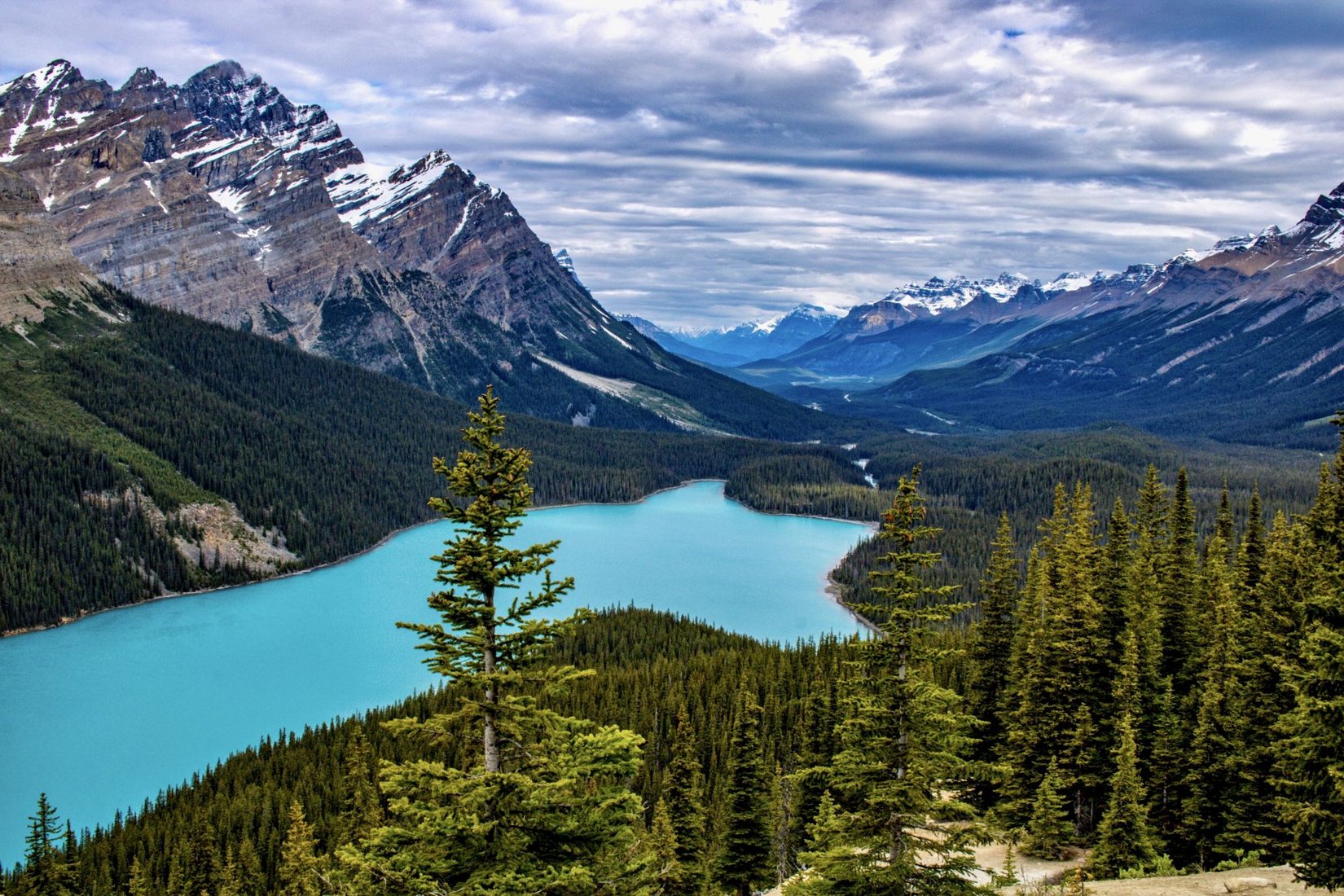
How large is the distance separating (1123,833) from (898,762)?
20750 millimetres

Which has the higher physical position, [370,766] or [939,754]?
[939,754]

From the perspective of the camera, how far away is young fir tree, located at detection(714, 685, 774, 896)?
4394 centimetres

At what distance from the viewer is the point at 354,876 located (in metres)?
15.8

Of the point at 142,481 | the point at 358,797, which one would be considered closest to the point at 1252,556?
the point at 358,797

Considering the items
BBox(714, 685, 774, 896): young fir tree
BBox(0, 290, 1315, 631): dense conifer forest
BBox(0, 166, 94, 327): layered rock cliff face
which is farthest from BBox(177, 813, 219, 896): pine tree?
BBox(0, 166, 94, 327): layered rock cliff face

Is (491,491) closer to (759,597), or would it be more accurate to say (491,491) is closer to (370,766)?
(370,766)

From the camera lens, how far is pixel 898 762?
2086 centimetres

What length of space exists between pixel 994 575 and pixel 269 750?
160 ft

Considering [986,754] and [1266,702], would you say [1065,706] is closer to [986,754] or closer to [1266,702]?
[986,754]

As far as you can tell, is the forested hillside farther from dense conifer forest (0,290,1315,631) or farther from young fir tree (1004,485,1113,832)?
young fir tree (1004,485,1113,832)

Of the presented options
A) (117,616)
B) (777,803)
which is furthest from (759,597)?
(777,803)

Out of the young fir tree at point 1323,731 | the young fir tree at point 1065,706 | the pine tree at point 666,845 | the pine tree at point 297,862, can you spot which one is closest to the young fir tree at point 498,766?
the young fir tree at point 1323,731

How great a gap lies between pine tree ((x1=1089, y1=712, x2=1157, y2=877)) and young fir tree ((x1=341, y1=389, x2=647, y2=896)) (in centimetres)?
2597

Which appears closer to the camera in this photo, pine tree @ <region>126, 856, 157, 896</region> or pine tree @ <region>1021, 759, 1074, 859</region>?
pine tree @ <region>1021, 759, 1074, 859</region>
